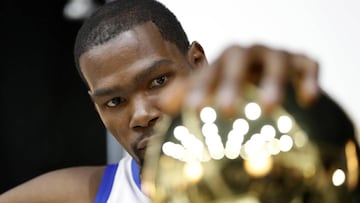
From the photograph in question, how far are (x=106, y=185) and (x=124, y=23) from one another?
1.13 ft

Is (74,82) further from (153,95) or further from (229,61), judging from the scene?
(229,61)

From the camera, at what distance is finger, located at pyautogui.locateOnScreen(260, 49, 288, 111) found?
36 centimetres

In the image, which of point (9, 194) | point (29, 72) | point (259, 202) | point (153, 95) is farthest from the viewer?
point (29, 72)

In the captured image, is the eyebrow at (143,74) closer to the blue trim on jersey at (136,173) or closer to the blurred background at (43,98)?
the blue trim on jersey at (136,173)

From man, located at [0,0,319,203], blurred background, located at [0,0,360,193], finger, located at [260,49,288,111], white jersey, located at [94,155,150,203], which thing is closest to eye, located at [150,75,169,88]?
man, located at [0,0,319,203]

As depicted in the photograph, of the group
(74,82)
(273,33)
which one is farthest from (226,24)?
(74,82)

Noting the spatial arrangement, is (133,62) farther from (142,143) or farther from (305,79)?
(305,79)

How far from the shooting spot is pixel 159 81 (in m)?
0.74

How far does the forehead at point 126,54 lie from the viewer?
752mm

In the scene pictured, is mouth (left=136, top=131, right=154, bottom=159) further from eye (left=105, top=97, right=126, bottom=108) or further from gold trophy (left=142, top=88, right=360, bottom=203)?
gold trophy (left=142, top=88, right=360, bottom=203)

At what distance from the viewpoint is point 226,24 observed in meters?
1.28

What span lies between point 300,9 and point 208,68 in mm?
862

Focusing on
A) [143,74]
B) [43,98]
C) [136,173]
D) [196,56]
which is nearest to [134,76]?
[143,74]

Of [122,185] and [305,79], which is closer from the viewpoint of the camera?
[305,79]
